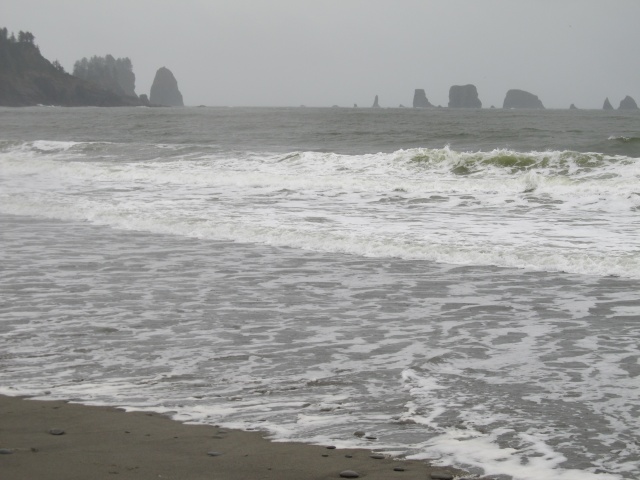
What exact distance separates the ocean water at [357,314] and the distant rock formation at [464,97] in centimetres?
12091

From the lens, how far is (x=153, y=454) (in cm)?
340

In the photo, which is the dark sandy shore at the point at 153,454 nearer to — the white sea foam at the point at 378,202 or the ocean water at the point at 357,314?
the ocean water at the point at 357,314

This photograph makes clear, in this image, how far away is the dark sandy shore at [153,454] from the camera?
320 cm

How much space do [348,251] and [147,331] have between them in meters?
4.17

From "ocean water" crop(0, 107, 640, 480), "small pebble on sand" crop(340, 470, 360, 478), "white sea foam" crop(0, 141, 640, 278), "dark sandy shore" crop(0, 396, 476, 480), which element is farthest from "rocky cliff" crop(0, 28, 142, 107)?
"small pebble on sand" crop(340, 470, 360, 478)

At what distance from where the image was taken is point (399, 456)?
3.46m

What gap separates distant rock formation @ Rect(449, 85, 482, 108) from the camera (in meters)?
133

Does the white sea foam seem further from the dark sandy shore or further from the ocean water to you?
the dark sandy shore

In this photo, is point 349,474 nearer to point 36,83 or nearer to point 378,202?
point 378,202

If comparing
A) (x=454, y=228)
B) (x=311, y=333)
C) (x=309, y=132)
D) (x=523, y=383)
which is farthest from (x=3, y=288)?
(x=309, y=132)

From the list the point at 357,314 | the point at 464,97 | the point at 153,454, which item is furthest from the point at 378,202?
the point at 464,97

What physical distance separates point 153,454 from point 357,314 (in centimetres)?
305

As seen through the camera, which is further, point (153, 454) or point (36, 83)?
point (36, 83)

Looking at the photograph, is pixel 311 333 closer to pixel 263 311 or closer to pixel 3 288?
pixel 263 311
